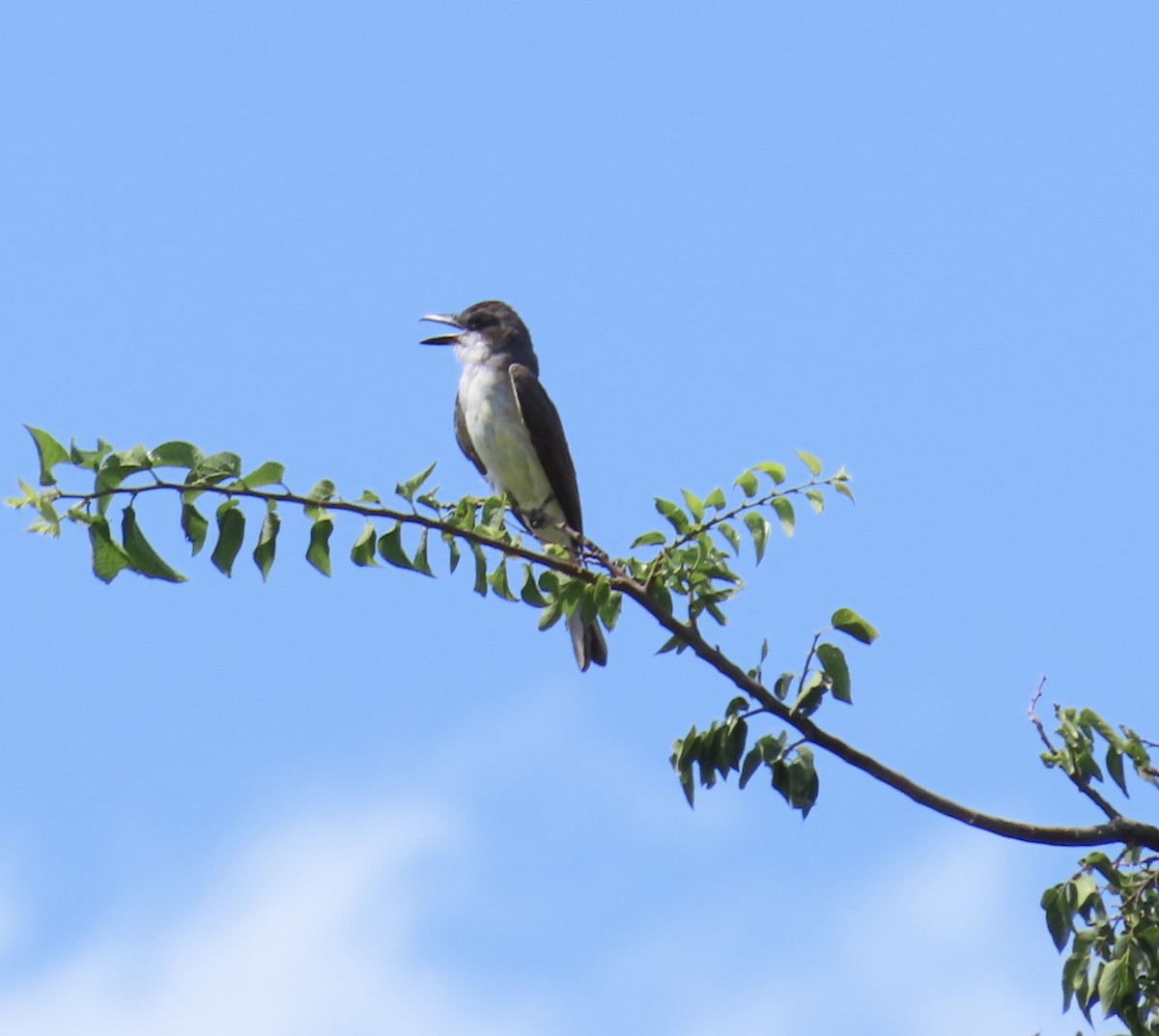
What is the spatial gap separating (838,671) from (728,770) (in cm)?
34

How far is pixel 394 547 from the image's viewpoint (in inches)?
146

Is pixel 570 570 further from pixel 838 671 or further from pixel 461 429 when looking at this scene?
pixel 461 429

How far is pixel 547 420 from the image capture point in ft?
32.8

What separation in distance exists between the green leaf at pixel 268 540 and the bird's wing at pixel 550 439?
20.4 feet

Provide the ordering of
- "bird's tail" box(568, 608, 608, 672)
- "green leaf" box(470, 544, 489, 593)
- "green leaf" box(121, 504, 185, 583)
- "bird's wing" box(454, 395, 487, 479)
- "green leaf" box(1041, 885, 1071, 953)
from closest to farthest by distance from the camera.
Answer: "green leaf" box(121, 504, 185, 583) < "green leaf" box(1041, 885, 1071, 953) < "green leaf" box(470, 544, 489, 593) < "bird's tail" box(568, 608, 608, 672) < "bird's wing" box(454, 395, 487, 479)

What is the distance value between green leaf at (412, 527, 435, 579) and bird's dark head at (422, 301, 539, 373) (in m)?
6.73

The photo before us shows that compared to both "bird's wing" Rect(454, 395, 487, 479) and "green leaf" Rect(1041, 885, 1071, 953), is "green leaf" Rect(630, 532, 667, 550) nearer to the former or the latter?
"green leaf" Rect(1041, 885, 1071, 953)

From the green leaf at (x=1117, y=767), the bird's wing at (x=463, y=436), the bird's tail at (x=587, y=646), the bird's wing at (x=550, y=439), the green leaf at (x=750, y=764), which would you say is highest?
the bird's wing at (x=463, y=436)

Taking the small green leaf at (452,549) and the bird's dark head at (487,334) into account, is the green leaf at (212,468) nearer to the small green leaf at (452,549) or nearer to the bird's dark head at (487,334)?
the small green leaf at (452,549)

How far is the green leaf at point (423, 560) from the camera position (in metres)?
3.75

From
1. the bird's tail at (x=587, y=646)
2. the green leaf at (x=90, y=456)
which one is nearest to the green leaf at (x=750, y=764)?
the green leaf at (x=90, y=456)

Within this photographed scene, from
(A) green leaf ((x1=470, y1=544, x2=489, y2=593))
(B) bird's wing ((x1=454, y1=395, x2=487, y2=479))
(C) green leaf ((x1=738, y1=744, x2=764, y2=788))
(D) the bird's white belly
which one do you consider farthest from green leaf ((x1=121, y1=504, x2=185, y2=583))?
(B) bird's wing ((x1=454, y1=395, x2=487, y2=479))

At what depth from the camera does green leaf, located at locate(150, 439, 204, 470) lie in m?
3.48

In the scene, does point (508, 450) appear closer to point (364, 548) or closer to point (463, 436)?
point (463, 436)
